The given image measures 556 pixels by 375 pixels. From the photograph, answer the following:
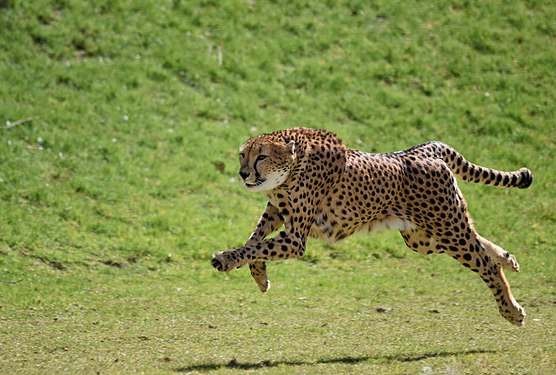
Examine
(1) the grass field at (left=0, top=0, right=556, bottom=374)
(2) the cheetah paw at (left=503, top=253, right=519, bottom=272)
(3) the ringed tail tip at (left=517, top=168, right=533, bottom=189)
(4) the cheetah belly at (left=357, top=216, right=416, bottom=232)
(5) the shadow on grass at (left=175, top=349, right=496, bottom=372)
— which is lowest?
(1) the grass field at (left=0, top=0, right=556, bottom=374)

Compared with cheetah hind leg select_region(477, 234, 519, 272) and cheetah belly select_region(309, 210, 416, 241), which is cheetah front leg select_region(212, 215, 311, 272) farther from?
cheetah hind leg select_region(477, 234, 519, 272)

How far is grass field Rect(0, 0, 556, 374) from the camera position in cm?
984

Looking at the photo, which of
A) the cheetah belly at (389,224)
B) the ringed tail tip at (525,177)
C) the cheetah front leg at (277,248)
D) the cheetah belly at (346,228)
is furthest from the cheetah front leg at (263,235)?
the ringed tail tip at (525,177)

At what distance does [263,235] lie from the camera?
986 centimetres

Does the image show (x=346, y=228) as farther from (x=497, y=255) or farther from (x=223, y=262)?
(x=497, y=255)

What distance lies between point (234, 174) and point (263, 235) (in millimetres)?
5776

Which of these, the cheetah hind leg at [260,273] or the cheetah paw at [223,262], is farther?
the cheetah hind leg at [260,273]

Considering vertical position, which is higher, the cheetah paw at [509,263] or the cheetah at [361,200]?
the cheetah at [361,200]

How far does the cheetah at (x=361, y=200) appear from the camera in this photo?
9633 mm

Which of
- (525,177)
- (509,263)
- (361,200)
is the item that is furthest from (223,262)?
(525,177)

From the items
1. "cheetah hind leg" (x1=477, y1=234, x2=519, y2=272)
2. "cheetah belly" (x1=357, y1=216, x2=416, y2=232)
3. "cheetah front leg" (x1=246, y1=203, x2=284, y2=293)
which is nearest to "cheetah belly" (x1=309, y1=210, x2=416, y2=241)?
"cheetah belly" (x1=357, y1=216, x2=416, y2=232)

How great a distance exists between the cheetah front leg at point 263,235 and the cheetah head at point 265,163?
45 cm

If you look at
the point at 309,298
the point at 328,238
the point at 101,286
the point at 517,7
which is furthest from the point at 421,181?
the point at 517,7

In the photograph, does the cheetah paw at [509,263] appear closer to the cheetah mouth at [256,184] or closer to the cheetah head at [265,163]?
the cheetah head at [265,163]
